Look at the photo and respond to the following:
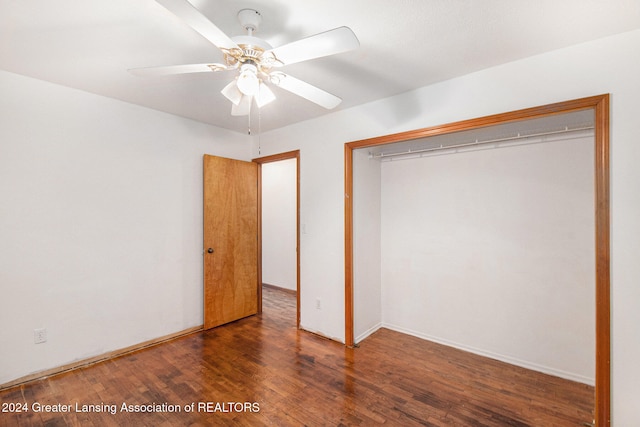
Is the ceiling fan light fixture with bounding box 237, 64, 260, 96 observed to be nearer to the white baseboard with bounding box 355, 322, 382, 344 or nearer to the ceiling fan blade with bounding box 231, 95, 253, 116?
the ceiling fan blade with bounding box 231, 95, 253, 116

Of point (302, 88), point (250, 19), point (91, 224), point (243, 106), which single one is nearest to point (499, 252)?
point (302, 88)

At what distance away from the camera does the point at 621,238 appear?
1.68m

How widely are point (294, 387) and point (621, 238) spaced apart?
2.42 metres

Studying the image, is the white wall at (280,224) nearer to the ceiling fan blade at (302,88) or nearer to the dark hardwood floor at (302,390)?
the dark hardwood floor at (302,390)

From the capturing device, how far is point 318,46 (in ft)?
4.23

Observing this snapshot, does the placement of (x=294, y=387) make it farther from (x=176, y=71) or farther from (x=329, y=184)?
(x=176, y=71)

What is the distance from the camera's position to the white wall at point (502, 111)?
1.66m

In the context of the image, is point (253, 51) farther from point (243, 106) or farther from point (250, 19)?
point (243, 106)

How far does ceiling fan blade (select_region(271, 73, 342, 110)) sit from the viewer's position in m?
1.62

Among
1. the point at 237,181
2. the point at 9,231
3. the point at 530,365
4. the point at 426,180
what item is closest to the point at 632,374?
the point at 530,365

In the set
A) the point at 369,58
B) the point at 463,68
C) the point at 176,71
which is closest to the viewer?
the point at 176,71

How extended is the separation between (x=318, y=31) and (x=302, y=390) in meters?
2.54

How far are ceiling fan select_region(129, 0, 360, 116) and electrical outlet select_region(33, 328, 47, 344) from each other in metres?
2.34

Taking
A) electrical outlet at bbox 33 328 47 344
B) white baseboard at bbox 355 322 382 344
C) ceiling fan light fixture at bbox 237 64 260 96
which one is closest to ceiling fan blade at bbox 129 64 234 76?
ceiling fan light fixture at bbox 237 64 260 96
